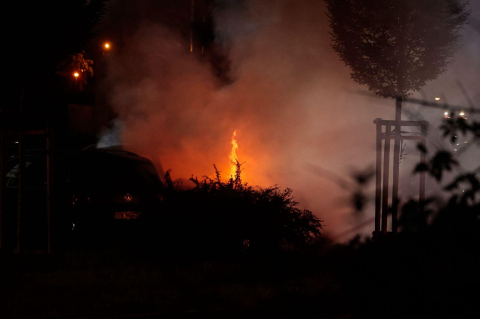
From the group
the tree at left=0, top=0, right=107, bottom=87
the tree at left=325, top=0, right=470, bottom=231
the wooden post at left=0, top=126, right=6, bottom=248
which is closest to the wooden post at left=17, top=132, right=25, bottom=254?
the wooden post at left=0, top=126, right=6, bottom=248

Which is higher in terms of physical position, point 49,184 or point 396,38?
point 396,38

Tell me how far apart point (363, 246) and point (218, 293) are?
2809 millimetres

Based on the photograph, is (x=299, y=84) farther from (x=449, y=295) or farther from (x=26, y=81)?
(x=449, y=295)

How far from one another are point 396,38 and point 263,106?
6310 millimetres

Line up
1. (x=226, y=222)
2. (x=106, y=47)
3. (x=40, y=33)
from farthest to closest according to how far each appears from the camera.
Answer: (x=106, y=47) < (x=226, y=222) < (x=40, y=33)

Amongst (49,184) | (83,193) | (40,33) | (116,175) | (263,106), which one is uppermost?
(263,106)

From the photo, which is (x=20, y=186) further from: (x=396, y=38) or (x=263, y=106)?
(x=263, y=106)

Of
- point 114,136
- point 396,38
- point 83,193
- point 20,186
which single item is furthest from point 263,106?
point 20,186

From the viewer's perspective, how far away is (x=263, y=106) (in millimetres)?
15383

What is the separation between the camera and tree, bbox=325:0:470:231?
905 centimetres

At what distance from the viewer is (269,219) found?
6613mm

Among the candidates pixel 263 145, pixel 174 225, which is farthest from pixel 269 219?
pixel 263 145

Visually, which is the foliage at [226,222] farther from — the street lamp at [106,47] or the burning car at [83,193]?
the street lamp at [106,47]

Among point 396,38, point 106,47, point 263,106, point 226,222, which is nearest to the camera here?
point 226,222
